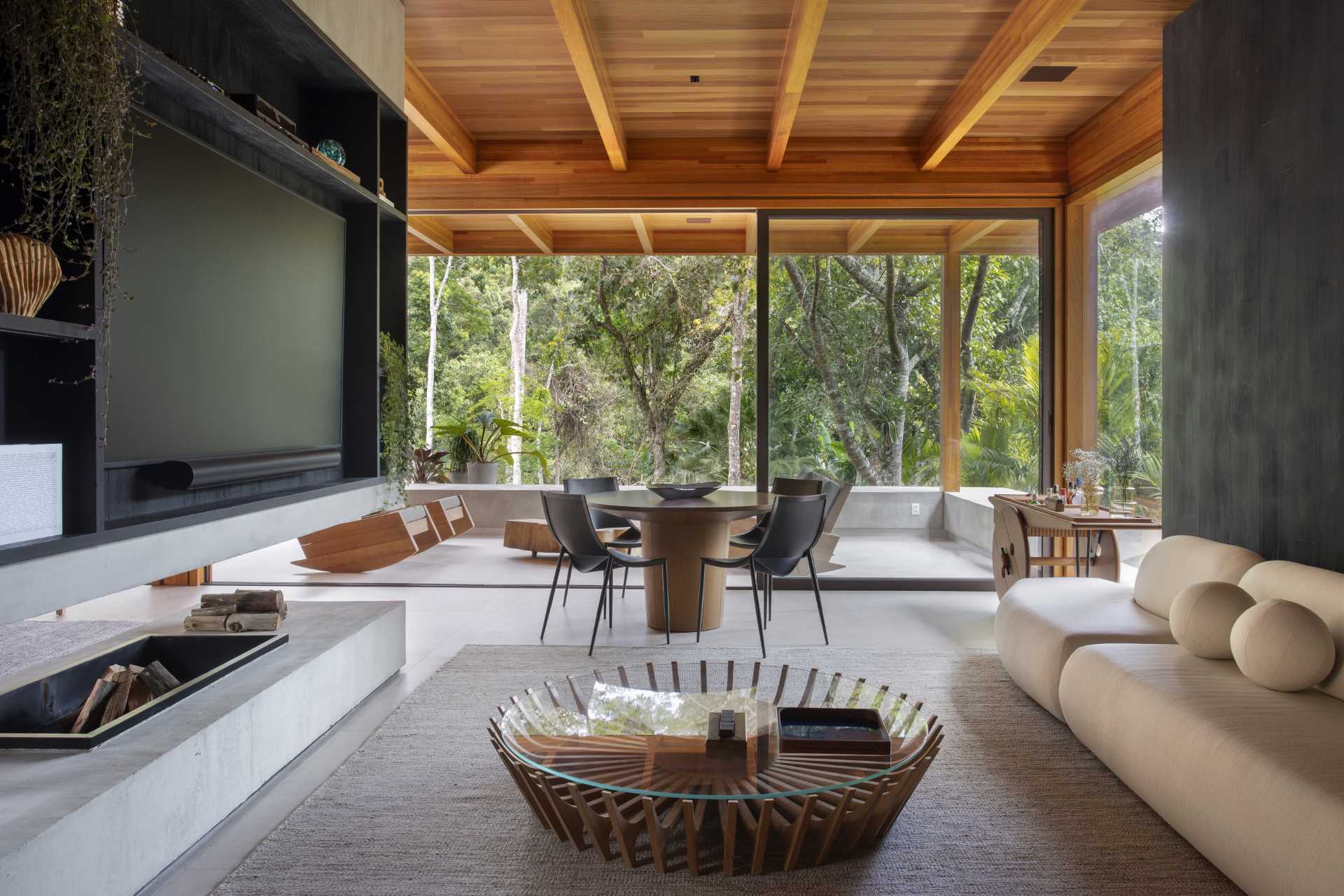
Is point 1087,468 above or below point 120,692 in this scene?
above

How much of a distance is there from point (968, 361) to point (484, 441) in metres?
5.36

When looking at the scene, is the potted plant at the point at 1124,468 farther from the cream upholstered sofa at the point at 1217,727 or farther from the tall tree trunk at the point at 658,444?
the tall tree trunk at the point at 658,444

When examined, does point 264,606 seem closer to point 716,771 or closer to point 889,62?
point 716,771

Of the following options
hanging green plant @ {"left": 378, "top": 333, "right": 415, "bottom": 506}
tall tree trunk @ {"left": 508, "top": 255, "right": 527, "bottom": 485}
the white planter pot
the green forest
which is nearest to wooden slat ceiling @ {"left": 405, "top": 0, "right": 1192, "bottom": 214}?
the green forest

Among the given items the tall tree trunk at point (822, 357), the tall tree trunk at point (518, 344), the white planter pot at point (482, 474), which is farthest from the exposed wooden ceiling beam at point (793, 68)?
the tall tree trunk at point (518, 344)

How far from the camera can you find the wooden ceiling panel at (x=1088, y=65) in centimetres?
416

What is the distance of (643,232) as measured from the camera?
746 centimetres

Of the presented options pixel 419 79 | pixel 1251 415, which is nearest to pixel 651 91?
pixel 419 79

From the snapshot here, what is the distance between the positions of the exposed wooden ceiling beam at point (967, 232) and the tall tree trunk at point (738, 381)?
3.36 meters

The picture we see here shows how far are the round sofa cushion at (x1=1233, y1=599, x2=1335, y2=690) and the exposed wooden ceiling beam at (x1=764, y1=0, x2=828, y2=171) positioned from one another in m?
Answer: 2.67

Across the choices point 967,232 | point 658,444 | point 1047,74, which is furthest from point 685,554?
point 658,444

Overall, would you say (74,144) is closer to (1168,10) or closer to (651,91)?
(651,91)

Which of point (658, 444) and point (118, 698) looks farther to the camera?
point (658, 444)

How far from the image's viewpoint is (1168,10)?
4129mm
